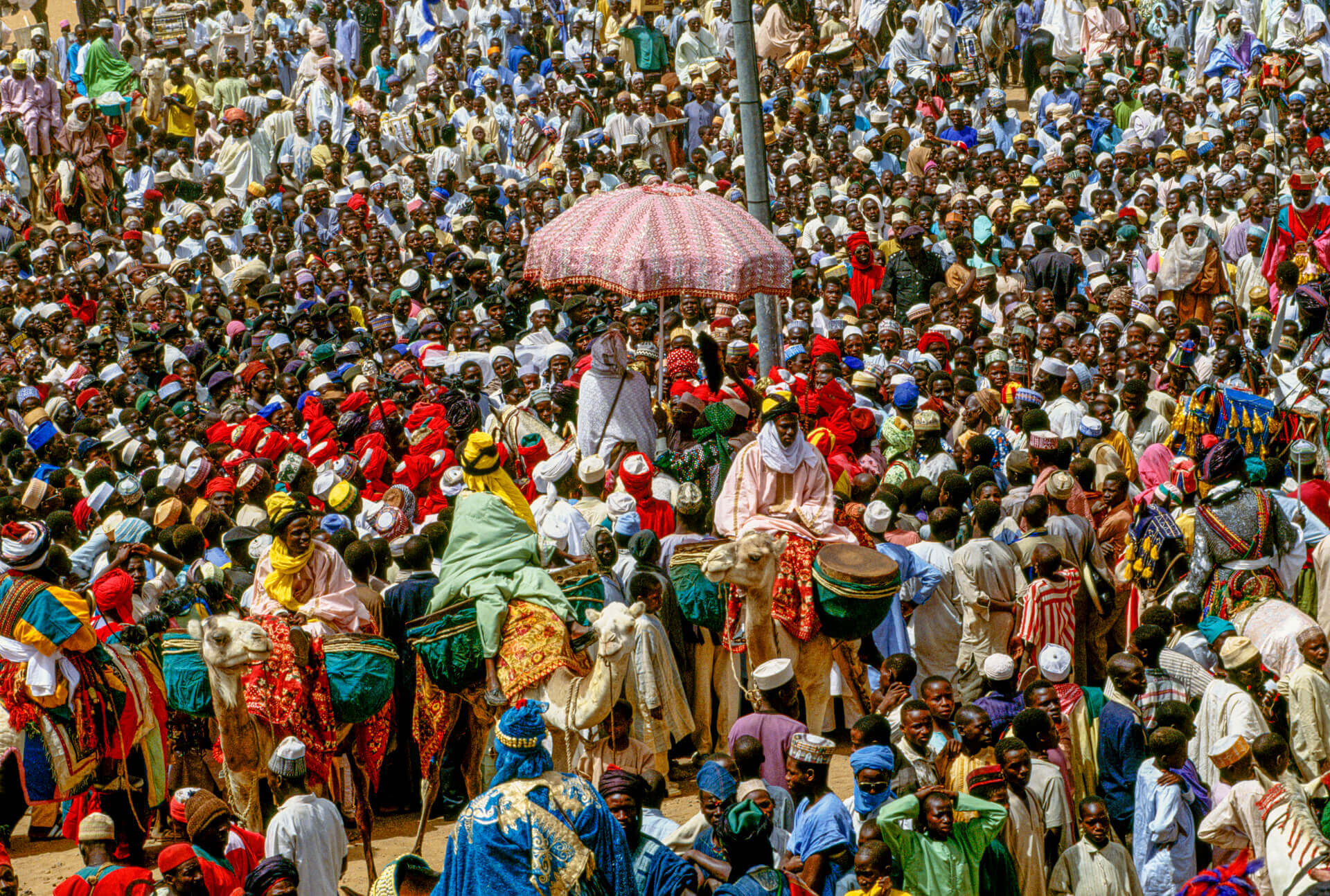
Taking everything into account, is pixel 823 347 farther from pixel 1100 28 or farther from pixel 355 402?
pixel 1100 28

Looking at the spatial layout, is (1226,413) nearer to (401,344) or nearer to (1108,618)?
(1108,618)

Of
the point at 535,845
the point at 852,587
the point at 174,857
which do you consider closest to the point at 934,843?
the point at 535,845

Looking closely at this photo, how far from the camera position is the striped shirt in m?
9.41

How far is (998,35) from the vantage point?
80.0ft

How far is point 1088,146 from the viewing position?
1938 cm

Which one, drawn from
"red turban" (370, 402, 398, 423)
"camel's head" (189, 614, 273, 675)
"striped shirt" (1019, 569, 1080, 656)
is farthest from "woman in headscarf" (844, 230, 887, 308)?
"camel's head" (189, 614, 273, 675)

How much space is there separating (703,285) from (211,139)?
15122 millimetres

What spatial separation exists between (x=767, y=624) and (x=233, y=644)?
2873mm

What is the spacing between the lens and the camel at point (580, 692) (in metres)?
8.66

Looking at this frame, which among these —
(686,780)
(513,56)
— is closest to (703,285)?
(686,780)

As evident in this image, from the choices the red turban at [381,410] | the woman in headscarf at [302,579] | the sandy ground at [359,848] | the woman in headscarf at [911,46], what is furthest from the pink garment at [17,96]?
the woman in headscarf at [302,579]

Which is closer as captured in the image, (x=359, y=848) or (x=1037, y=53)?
(x=359, y=848)

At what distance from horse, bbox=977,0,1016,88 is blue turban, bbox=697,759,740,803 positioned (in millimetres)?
19452

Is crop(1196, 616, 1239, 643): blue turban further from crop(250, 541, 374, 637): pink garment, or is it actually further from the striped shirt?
crop(250, 541, 374, 637): pink garment
